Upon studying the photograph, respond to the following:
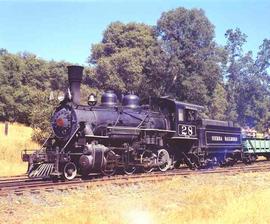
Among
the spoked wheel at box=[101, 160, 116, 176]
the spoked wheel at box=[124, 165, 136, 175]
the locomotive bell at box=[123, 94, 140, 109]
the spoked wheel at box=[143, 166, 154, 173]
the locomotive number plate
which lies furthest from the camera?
the locomotive number plate

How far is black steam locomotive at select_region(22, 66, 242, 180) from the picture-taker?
16609 millimetres

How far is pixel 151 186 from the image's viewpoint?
15.2 m

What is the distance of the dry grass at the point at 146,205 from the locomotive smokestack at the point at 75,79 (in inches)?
183

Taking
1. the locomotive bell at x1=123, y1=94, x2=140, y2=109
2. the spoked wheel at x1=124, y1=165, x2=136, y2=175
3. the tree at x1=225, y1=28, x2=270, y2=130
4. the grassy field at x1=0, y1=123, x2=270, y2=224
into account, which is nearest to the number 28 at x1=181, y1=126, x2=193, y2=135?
the locomotive bell at x1=123, y1=94, x2=140, y2=109

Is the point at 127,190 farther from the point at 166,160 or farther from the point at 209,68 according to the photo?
the point at 209,68

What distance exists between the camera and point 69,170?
16.6m

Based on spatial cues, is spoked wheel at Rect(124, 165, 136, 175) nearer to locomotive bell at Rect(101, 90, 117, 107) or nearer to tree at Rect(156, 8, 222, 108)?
locomotive bell at Rect(101, 90, 117, 107)

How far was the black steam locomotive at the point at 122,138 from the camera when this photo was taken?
54.5 ft

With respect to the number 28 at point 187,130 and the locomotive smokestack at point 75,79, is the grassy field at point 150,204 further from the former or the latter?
the number 28 at point 187,130

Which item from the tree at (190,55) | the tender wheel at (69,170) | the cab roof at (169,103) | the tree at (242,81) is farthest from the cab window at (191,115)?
the tree at (242,81)

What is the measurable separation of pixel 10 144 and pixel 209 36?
27.9 m

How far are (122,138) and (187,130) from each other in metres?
4.63

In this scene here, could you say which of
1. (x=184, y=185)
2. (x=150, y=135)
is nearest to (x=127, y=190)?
(x=184, y=185)

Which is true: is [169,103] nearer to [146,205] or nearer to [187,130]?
[187,130]
